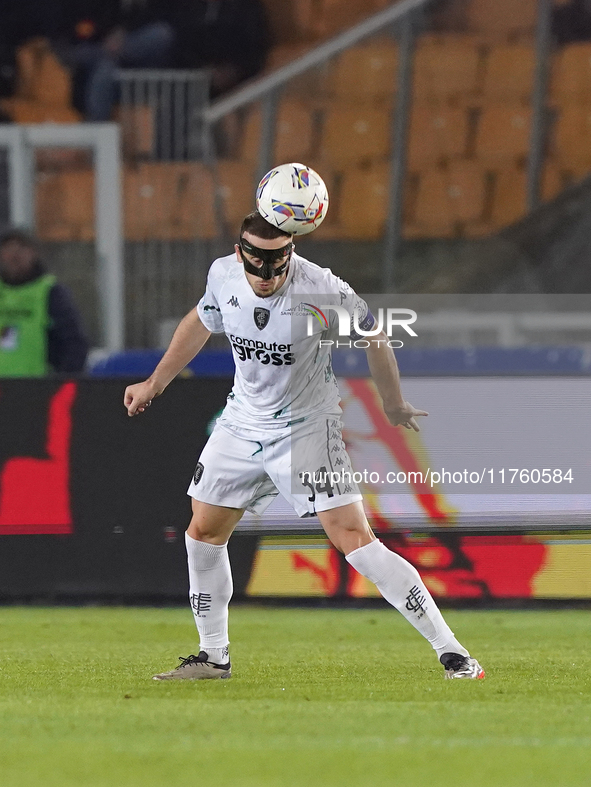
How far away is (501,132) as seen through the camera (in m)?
11.7

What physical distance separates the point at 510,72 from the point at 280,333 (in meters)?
7.23

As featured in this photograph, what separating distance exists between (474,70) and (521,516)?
5.52 m

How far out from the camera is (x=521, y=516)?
732 centimetres

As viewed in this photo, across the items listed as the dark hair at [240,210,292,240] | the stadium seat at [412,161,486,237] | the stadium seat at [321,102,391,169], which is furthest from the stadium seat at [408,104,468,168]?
the dark hair at [240,210,292,240]

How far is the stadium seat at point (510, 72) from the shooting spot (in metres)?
11.5

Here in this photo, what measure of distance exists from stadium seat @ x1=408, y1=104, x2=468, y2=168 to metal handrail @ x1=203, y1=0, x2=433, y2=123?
2.31 ft

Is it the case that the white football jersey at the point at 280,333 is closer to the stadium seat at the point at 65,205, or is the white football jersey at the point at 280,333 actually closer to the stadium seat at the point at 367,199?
the stadium seat at the point at 65,205

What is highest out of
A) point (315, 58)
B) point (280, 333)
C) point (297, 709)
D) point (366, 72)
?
point (315, 58)

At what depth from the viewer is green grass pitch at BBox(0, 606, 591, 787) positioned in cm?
363

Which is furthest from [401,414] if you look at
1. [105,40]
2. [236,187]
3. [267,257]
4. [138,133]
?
[105,40]

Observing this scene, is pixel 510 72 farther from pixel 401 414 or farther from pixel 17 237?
pixel 401 414

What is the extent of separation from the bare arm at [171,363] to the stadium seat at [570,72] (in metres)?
6.81

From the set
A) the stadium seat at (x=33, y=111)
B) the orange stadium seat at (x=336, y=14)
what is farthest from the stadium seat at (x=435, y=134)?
the stadium seat at (x=33, y=111)

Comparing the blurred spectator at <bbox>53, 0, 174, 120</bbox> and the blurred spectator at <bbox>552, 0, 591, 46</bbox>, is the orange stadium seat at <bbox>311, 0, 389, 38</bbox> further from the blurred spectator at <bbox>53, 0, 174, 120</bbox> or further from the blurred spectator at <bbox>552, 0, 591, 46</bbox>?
the blurred spectator at <bbox>552, 0, 591, 46</bbox>
